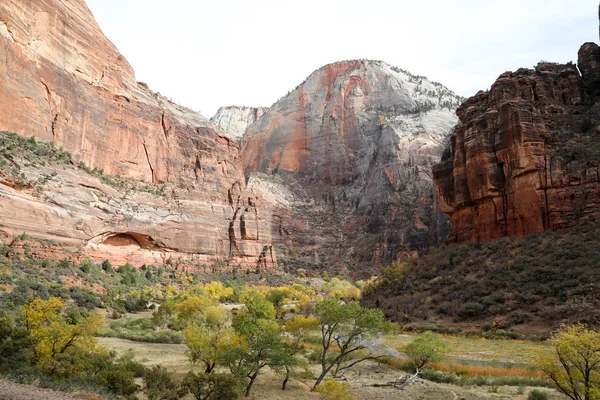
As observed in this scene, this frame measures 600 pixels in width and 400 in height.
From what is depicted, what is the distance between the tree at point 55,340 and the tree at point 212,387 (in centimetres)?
328

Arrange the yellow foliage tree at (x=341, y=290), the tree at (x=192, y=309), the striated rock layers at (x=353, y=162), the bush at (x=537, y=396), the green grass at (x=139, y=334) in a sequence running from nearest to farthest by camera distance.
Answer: the bush at (x=537, y=396), the green grass at (x=139, y=334), the tree at (x=192, y=309), the yellow foliage tree at (x=341, y=290), the striated rock layers at (x=353, y=162)

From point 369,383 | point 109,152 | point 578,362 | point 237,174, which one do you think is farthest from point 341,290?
point 578,362

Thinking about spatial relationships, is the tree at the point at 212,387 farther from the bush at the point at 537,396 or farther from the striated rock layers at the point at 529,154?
the striated rock layers at the point at 529,154

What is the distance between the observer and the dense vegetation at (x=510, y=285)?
→ 28.0 m

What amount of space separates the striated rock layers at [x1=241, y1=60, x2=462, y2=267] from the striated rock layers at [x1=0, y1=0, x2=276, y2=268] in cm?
1692

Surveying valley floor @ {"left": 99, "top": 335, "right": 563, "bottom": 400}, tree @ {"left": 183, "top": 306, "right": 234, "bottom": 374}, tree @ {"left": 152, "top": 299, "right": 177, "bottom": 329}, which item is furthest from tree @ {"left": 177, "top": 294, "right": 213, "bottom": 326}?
tree @ {"left": 183, "top": 306, "right": 234, "bottom": 374}

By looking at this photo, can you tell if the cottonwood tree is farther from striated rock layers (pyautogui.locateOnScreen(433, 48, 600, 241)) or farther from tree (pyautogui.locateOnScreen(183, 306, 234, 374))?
striated rock layers (pyautogui.locateOnScreen(433, 48, 600, 241))

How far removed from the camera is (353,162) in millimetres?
115125

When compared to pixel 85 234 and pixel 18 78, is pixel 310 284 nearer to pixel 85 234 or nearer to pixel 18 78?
pixel 85 234

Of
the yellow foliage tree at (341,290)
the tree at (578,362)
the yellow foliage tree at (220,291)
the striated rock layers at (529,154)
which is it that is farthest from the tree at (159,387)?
the yellow foliage tree at (341,290)

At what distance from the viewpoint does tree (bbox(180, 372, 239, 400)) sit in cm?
1227

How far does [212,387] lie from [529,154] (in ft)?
126

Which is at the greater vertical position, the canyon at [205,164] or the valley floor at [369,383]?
the canyon at [205,164]

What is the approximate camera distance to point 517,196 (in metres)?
40.7
